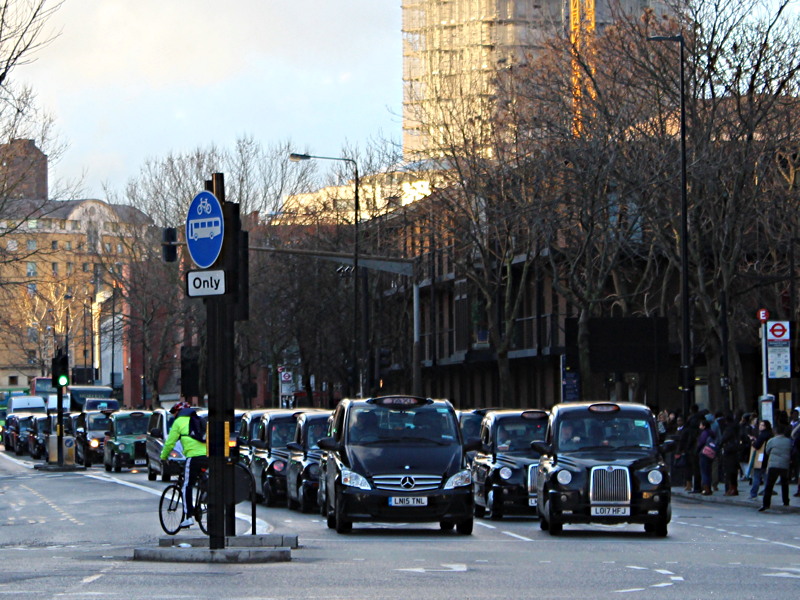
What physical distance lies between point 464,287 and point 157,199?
14108 millimetres

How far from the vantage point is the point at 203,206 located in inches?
682

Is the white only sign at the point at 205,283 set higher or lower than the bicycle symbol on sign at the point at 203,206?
lower

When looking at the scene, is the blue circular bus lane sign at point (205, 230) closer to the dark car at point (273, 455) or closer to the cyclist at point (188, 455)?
the cyclist at point (188, 455)

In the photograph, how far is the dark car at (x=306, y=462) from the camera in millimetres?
26906

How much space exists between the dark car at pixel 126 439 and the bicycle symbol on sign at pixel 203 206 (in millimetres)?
31720

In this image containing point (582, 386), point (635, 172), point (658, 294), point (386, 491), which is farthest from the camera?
point (658, 294)

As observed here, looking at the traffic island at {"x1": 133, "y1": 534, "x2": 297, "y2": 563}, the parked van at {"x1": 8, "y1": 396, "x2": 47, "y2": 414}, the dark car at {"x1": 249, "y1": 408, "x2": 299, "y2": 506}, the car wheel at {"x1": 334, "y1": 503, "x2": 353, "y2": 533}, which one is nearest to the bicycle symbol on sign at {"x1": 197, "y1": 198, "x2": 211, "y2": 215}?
the traffic island at {"x1": 133, "y1": 534, "x2": 297, "y2": 563}

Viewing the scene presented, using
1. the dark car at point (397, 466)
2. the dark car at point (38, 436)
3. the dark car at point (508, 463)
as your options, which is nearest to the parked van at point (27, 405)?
the dark car at point (38, 436)

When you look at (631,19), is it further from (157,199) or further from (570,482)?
(157,199)

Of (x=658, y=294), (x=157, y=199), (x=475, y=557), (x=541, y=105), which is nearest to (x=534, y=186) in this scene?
(x=541, y=105)

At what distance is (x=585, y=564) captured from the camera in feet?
54.3

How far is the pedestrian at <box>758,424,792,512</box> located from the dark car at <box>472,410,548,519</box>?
4497 mm

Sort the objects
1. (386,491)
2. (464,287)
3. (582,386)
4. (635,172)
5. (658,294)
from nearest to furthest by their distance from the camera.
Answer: (386,491), (635,172), (582,386), (658,294), (464,287)

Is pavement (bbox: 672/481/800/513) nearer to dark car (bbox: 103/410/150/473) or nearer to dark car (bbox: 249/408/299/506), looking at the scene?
dark car (bbox: 249/408/299/506)
